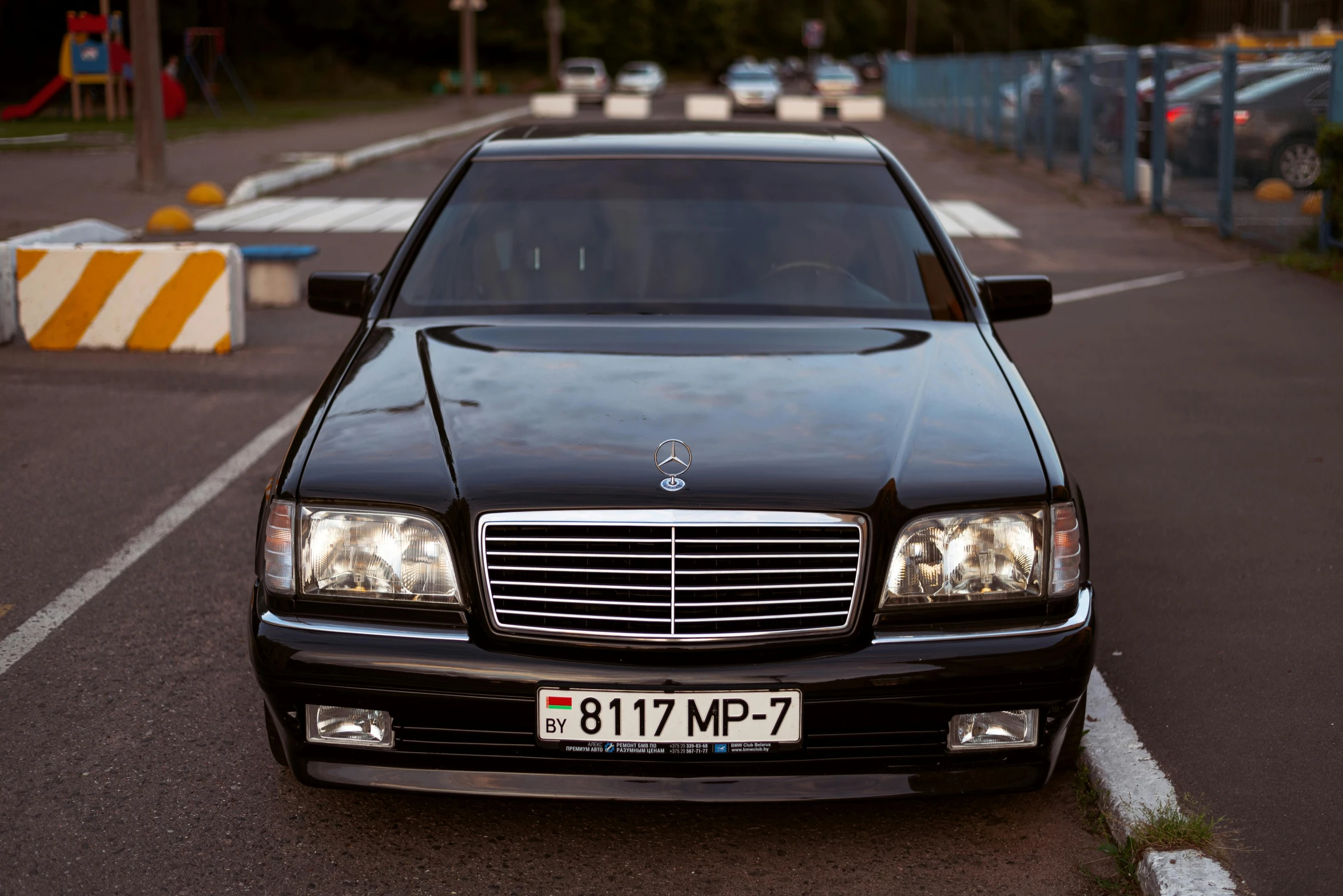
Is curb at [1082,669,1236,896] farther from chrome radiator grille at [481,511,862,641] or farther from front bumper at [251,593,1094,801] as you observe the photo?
chrome radiator grille at [481,511,862,641]

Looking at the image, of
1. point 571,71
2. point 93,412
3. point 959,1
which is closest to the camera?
point 93,412

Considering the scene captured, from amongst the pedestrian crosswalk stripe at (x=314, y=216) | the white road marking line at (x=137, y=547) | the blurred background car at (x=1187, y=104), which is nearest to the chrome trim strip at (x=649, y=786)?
the white road marking line at (x=137, y=547)

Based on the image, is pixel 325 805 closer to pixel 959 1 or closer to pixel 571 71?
pixel 571 71

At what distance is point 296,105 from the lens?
48.2 meters

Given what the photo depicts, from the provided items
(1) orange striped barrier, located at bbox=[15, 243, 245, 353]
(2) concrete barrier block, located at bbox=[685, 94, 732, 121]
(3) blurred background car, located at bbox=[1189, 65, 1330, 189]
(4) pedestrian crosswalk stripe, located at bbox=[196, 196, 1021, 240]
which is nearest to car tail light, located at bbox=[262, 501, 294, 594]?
(1) orange striped barrier, located at bbox=[15, 243, 245, 353]

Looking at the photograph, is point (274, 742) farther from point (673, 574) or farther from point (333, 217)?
point (333, 217)

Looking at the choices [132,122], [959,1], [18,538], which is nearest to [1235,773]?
[18,538]

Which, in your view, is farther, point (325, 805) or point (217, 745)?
point (217, 745)

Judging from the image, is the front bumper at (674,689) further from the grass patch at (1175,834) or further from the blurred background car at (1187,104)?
the blurred background car at (1187,104)

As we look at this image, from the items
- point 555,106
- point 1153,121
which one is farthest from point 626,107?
point 1153,121

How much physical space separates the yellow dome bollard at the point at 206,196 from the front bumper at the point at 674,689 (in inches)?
652

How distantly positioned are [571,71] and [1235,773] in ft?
202

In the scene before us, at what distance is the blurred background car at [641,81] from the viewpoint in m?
66.5

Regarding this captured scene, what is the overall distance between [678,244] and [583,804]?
191 cm
